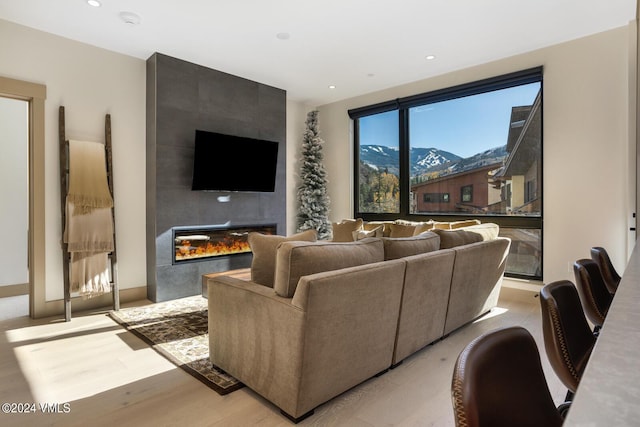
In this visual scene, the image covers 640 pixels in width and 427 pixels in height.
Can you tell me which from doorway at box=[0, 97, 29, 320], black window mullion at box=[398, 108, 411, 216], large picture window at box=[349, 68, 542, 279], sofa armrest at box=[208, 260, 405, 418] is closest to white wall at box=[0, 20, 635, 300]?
large picture window at box=[349, 68, 542, 279]

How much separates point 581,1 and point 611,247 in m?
2.46

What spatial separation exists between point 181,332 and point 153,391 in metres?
1.04

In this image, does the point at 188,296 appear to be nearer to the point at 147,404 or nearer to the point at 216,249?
the point at 216,249

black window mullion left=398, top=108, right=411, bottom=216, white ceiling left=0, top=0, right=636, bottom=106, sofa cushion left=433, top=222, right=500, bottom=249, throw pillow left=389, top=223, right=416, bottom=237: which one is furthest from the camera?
black window mullion left=398, top=108, right=411, bottom=216

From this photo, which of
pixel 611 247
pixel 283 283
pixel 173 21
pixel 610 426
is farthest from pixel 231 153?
pixel 610 426

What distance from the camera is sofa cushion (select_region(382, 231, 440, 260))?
262 centimetres

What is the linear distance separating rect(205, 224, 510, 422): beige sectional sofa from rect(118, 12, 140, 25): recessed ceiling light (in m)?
2.73

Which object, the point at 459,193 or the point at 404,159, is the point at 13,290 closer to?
the point at 404,159

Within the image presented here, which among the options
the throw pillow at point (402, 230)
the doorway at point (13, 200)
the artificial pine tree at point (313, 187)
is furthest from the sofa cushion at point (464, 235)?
the doorway at point (13, 200)

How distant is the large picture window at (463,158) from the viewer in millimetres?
4590

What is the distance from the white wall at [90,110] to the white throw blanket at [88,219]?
235 mm

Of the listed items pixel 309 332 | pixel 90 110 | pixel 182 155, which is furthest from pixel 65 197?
pixel 309 332

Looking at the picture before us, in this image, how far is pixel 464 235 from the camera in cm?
336

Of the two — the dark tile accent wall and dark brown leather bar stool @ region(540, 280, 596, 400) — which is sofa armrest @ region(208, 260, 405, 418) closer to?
dark brown leather bar stool @ region(540, 280, 596, 400)
